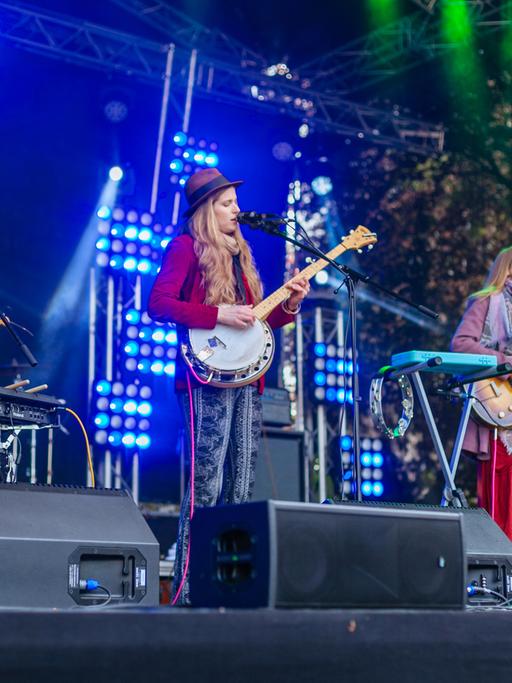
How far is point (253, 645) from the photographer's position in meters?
1.76

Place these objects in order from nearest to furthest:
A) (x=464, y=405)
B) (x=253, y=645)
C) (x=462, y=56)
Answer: (x=253, y=645)
(x=464, y=405)
(x=462, y=56)

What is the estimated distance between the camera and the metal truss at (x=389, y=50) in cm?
800

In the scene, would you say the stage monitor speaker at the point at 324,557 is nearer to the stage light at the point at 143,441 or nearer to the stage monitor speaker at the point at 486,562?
the stage monitor speaker at the point at 486,562

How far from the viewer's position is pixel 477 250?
10.4 m

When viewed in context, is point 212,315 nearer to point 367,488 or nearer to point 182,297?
point 182,297

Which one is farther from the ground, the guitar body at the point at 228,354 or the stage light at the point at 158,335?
the stage light at the point at 158,335

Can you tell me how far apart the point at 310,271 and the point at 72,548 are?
174cm

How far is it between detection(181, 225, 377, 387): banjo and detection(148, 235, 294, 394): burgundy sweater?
44 millimetres

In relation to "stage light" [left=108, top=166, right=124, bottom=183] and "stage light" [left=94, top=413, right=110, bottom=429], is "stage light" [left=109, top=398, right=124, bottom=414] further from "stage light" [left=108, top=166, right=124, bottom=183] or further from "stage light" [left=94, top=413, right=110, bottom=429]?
"stage light" [left=108, top=166, right=124, bottom=183]

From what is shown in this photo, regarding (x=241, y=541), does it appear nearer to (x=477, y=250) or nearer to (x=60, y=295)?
(x=60, y=295)

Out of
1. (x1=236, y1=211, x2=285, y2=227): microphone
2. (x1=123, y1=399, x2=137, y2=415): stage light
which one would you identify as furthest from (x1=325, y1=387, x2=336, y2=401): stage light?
(x1=236, y1=211, x2=285, y2=227): microphone

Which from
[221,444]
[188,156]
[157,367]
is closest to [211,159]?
[188,156]

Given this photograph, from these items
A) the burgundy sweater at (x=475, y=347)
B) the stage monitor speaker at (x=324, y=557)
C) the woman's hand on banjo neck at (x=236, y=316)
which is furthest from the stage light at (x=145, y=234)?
the stage monitor speaker at (x=324, y=557)

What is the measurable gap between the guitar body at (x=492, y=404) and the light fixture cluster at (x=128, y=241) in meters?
3.47
